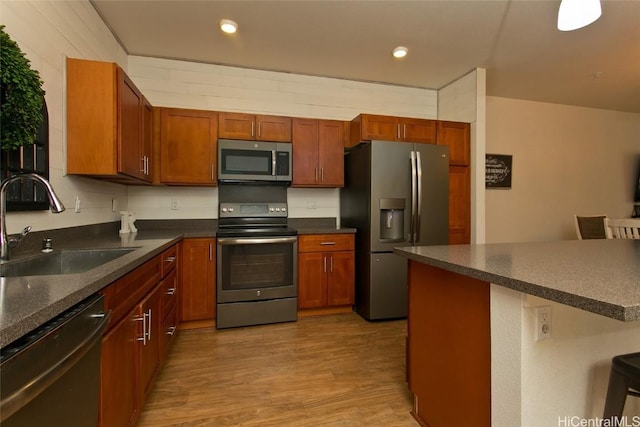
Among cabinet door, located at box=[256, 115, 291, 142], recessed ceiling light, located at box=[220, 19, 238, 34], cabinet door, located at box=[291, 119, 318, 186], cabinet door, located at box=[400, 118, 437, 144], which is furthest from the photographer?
cabinet door, located at box=[400, 118, 437, 144]

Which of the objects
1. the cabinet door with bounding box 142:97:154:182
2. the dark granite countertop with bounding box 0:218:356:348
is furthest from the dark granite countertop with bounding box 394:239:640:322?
the cabinet door with bounding box 142:97:154:182

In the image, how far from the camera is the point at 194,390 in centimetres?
188

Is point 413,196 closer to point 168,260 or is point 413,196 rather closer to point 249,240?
point 249,240

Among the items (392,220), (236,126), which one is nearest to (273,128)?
(236,126)

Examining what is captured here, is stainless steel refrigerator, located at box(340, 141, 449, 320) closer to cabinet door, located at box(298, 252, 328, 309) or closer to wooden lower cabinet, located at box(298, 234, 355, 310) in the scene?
wooden lower cabinet, located at box(298, 234, 355, 310)

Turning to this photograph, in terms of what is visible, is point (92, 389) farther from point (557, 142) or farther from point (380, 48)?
point (557, 142)

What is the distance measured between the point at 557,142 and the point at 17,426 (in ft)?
20.1

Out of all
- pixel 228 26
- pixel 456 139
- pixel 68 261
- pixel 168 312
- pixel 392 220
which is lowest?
pixel 168 312

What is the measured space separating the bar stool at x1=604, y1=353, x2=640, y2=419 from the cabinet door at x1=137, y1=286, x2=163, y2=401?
1.95 metres

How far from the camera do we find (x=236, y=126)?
10.2 ft

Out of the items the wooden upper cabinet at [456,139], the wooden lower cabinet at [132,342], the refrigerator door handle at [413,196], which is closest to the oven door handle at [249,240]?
the wooden lower cabinet at [132,342]

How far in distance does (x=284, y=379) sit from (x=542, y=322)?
1.58m

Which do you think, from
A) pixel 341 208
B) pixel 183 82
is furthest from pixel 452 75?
pixel 183 82

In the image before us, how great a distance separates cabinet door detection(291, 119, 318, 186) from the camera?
128 inches
